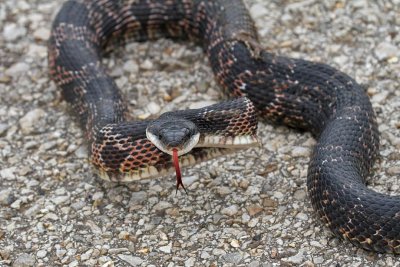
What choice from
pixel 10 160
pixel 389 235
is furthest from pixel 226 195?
pixel 10 160

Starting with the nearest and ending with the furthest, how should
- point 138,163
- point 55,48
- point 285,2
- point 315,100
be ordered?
point 138,163 < point 315,100 < point 55,48 < point 285,2

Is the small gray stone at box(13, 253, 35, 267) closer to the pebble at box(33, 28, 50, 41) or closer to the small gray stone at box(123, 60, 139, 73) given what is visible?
the small gray stone at box(123, 60, 139, 73)

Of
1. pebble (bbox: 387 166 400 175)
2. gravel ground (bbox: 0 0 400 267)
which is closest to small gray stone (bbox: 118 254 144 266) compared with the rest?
gravel ground (bbox: 0 0 400 267)

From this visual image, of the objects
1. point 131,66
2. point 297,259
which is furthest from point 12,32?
point 297,259

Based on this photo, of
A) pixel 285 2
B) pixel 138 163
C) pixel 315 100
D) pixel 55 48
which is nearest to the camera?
pixel 138 163

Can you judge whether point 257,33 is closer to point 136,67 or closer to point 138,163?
point 136,67

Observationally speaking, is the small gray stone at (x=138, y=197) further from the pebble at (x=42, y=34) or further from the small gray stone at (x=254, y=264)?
the pebble at (x=42, y=34)
